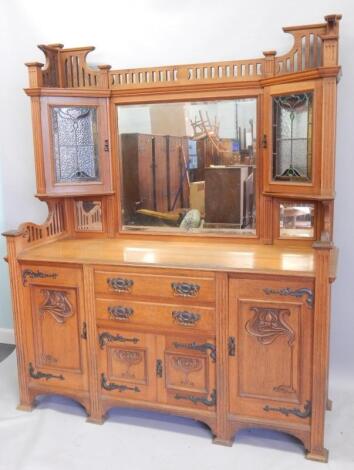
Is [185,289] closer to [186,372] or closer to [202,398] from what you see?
[186,372]

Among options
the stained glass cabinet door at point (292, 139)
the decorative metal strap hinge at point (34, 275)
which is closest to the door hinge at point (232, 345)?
the stained glass cabinet door at point (292, 139)

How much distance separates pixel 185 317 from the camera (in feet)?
7.08

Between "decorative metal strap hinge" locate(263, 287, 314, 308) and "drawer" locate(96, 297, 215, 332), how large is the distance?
10.2 inches

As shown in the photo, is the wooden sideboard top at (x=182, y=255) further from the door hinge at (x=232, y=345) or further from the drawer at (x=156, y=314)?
the door hinge at (x=232, y=345)

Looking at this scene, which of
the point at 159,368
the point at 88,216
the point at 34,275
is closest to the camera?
the point at 159,368

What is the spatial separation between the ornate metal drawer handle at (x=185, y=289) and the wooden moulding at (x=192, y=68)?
0.98m

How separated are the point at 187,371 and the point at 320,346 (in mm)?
583

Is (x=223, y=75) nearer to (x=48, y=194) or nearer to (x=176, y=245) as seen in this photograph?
(x=176, y=245)

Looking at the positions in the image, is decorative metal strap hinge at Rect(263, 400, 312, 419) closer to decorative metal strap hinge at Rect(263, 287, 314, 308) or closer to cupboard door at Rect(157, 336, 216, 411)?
cupboard door at Rect(157, 336, 216, 411)

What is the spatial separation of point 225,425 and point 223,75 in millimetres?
1591

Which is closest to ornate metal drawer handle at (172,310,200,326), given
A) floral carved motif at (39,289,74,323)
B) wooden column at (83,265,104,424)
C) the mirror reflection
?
wooden column at (83,265,104,424)

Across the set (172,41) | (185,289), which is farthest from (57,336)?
(172,41)

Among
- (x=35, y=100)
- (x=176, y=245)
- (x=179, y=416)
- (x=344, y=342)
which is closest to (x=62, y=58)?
(x=35, y=100)

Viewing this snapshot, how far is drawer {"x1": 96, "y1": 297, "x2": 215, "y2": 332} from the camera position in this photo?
2.14 metres
